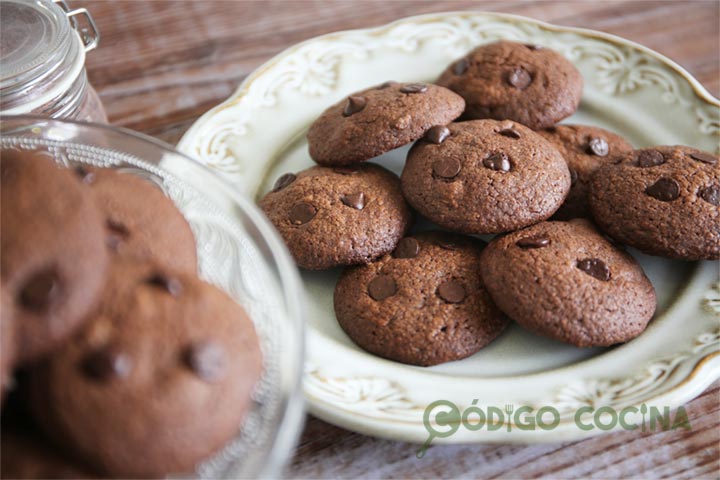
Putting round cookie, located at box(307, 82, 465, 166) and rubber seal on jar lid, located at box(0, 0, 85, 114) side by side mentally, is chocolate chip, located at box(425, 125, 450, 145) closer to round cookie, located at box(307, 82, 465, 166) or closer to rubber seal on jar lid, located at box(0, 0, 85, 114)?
round cookie, located at box(307, 82, 465, 166)

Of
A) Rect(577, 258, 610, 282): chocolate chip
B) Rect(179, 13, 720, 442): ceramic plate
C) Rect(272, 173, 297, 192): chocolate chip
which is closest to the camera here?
Rect(179, 13, 720, 442): ceramic plate

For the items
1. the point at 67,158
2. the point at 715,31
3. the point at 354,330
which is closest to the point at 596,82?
the point at 715,31

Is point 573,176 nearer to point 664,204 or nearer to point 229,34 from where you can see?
point 664,204

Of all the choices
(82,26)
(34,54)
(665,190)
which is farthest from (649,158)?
(82,26)

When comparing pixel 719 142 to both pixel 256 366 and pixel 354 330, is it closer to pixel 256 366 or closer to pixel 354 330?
Result: pixel 354 330

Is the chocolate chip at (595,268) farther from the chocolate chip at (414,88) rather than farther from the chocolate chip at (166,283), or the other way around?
the chocolate chip at (166,283)

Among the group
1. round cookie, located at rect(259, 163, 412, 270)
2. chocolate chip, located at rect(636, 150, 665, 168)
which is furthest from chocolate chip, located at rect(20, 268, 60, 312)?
chocolate chip, located at rect(636, 150, 665, 168)
